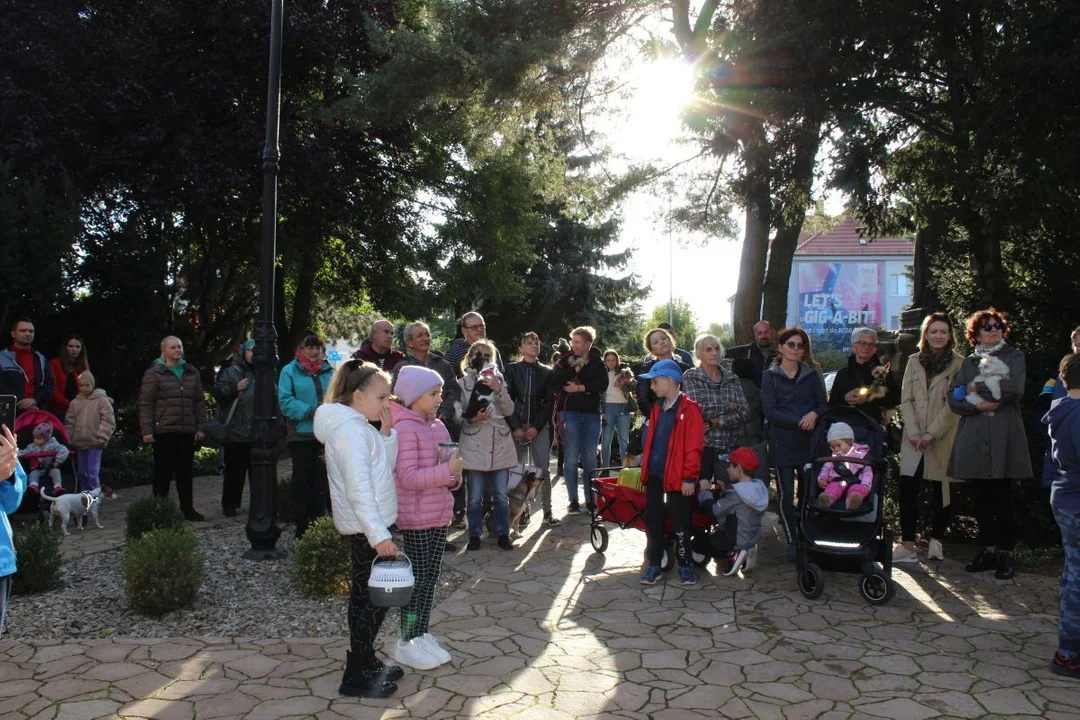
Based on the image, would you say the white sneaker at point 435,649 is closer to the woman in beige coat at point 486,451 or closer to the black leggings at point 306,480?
the woman in beige coat at point 486,451

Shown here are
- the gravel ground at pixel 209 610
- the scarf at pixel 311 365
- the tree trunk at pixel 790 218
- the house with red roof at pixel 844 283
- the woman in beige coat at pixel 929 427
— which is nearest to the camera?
the gravel ground at pixel 209 610

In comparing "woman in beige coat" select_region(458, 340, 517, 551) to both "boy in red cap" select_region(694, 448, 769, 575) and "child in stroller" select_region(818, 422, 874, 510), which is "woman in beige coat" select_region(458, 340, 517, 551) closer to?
"boy in red cap" select_region(694, 448, 769, 575)

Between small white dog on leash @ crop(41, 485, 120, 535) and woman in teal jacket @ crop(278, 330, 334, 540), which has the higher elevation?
woman in teal jacket @ crop(278, 330, 334, 540)

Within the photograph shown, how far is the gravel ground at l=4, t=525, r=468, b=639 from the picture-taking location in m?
5.58

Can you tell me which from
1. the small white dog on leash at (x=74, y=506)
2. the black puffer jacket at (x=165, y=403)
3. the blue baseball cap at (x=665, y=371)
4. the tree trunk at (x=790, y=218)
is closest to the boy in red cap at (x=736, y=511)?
the blue baseball cap at (x=665, y=371)

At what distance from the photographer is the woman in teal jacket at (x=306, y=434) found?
25.6 feet

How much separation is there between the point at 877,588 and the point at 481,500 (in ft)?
11.6

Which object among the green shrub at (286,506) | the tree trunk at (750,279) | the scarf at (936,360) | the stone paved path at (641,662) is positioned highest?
the tree trunk at (750,279)

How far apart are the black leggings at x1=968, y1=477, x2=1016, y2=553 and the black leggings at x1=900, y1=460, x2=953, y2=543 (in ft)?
1.25

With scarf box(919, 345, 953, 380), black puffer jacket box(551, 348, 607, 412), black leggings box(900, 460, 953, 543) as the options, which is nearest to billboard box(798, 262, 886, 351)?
black puffer jacket box(551, 348, 607, 412)

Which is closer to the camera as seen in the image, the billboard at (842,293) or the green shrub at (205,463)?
the green shrub at (205,463)

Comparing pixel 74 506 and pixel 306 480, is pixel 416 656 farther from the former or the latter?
pixel 74 506

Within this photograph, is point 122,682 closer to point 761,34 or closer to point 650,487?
Answer: point 650,487

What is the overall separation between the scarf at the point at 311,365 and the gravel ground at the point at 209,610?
1.76 metres
